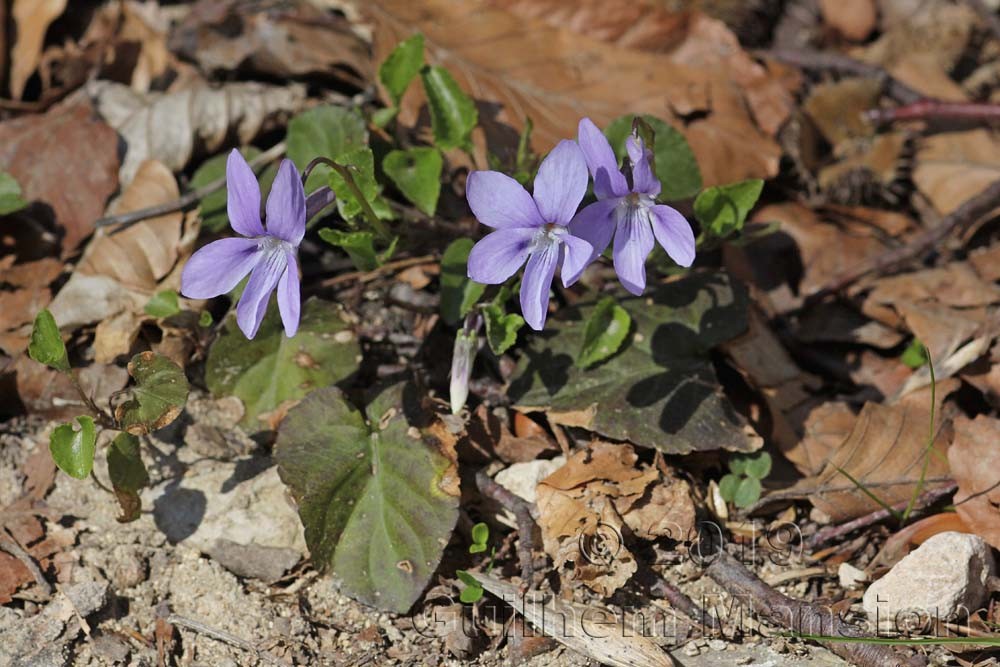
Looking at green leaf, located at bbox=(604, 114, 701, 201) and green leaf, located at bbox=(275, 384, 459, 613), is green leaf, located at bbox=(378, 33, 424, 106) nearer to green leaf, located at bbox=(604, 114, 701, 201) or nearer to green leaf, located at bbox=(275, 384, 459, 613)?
green leaf, located at bbox=(604, 114, 701, 201)

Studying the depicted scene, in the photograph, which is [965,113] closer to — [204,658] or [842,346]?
[842,346]

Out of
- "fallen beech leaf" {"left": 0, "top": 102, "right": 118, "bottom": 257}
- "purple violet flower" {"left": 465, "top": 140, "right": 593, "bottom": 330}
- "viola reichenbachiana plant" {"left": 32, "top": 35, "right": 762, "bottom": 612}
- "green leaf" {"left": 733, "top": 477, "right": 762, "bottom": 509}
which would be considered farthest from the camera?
"fallen beech leaf" {"left": 0, "top": 102, "right": 118, "bottom": 257}

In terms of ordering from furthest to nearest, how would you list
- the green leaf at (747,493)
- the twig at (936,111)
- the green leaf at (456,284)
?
the twig at (936,111) → the green leaf at (456,284) → the green leaf at (747,493)

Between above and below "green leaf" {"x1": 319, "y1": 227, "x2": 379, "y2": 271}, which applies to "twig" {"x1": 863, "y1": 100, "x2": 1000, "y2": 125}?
below

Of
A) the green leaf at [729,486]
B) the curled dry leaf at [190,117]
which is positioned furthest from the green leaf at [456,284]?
the curled dry leaf at [190,117]

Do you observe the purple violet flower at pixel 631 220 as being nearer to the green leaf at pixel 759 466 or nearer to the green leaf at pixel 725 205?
the green leaf at pixel 725 205

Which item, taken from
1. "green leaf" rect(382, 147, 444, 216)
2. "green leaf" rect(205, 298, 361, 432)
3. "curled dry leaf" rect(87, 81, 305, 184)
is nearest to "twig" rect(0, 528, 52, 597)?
"green leaf" rect(205, 298, 361, 432)

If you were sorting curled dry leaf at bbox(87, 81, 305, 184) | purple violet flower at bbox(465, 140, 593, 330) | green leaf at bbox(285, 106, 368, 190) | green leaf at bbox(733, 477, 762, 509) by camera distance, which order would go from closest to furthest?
1. purple violet flower at bbox(465, 140, 593, 330)
2. green leaf at bbox(733, 477, 762, 509)
3. green leaf at bbox(285, 106, 368, 190)
4. curled dry leaf at bbox(87, 81, 305, 184)

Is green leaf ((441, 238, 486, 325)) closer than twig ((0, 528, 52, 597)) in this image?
No
